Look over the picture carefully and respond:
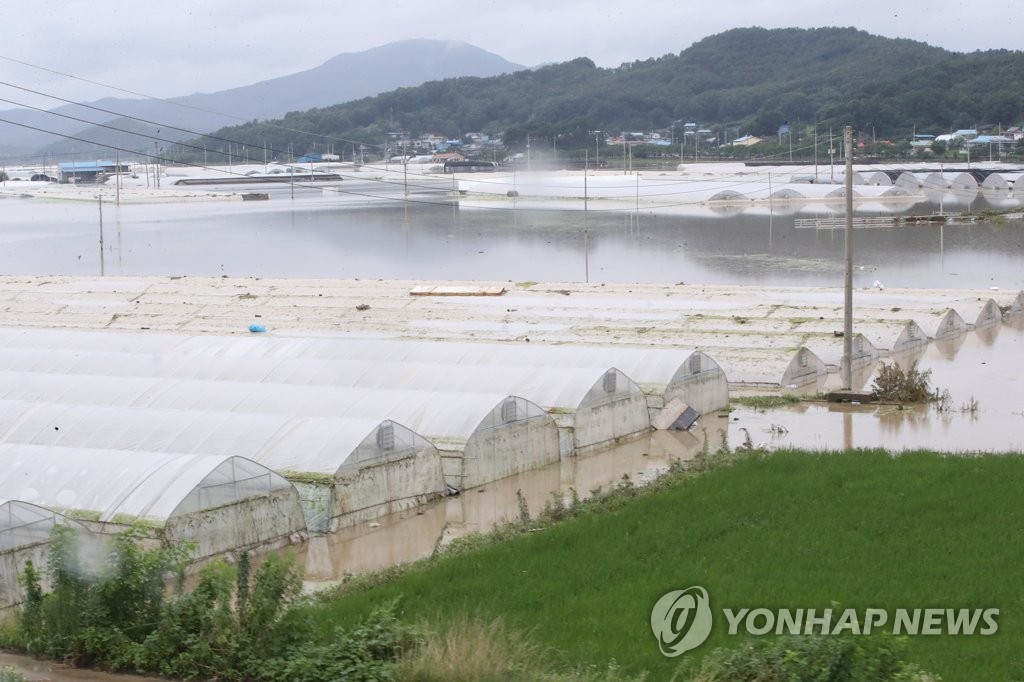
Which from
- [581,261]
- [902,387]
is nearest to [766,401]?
[902,387]

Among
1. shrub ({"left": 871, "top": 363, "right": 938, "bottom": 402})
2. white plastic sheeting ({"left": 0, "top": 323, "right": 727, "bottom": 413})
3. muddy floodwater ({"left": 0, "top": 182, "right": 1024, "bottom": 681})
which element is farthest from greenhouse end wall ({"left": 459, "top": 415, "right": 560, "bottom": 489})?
shrub ({"left": 871, "top": 363, "right": 938, "bottom": 402})

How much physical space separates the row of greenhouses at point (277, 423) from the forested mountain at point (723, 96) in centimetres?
7413

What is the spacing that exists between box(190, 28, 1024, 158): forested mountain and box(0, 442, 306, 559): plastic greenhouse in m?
79.6

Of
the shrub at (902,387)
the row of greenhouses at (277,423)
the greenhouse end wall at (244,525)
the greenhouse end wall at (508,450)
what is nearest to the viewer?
the greenhouse end wall at (244,525)

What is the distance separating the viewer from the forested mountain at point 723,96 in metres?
88.8

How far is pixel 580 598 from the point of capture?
312 inches

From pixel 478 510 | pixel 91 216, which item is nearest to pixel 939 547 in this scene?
pixel 478 510

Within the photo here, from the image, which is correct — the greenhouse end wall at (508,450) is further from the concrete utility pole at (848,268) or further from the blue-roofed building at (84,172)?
the blue-roofed building at (84,172)

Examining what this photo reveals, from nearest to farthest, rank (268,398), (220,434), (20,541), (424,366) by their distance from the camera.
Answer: (20,541)
(220,434)
(268,398)
(424,366)

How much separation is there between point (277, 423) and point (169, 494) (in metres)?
2.31

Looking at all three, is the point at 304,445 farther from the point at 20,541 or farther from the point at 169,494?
the point at 20,541

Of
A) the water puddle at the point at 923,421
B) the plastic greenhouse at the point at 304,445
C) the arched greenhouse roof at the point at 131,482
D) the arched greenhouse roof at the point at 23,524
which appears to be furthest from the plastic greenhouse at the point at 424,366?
the arched greenhouse roof at the point at 23,524

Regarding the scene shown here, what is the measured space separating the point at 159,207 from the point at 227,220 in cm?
1410

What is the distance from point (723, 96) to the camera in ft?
396
